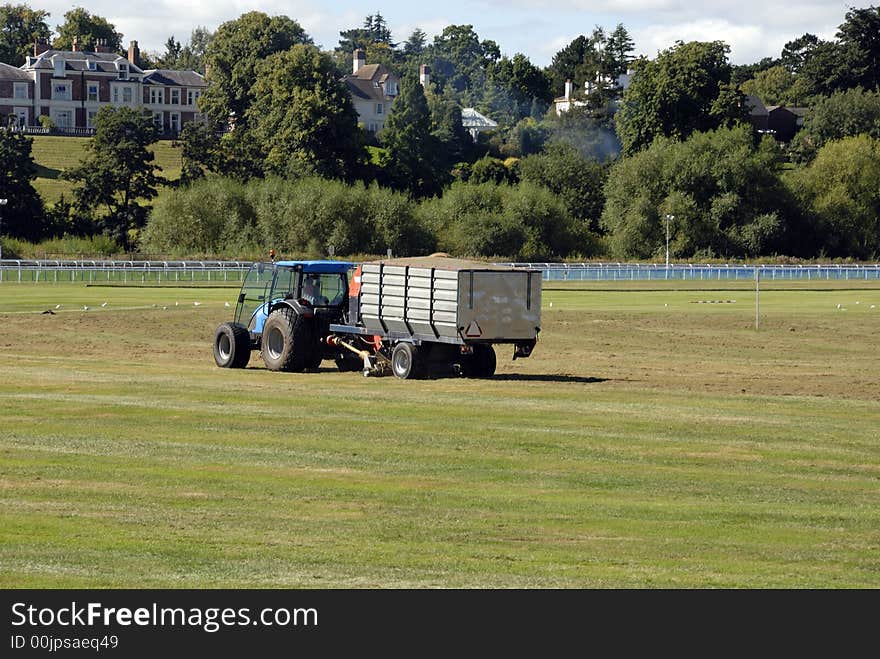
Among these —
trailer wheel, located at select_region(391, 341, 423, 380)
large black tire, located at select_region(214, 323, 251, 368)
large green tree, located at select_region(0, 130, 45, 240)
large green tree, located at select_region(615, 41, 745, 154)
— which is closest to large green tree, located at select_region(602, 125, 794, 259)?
large green tree, located at select_region(615, 41, 745, 154)

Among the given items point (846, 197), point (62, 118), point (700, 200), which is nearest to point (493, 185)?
point (700, 200)

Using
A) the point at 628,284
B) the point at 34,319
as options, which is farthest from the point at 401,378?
the point at 628,284

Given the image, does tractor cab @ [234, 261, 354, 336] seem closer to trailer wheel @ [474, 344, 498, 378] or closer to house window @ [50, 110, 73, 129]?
trailer wheel @ [474, 344, 498, 378]

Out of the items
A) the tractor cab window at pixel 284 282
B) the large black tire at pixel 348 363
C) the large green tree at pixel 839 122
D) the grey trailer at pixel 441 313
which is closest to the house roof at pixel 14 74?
the large green tree at pixel 839 122

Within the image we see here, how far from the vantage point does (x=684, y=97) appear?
137000 mm

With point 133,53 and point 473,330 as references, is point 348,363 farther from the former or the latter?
point 133,53

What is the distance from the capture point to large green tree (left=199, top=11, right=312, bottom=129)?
Answer: 544 ft

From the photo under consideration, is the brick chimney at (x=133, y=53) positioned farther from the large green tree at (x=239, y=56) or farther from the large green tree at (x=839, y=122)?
the large green tree at (x=839, y=122)

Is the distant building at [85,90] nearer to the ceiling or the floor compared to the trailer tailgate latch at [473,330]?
nearer to the ceiling

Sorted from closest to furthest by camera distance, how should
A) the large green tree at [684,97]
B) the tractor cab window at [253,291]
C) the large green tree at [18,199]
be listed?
1. the tractor cab window at [253,291]
2. the large green tree at [18,199]
3. the large green tree at [684,97]

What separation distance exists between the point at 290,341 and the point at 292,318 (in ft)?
1.70

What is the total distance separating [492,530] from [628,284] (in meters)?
74.3

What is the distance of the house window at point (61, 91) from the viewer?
177 meters

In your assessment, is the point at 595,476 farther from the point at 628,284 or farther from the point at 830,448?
the point at 628,284
